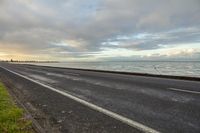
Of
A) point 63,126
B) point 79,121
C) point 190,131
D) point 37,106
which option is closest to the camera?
point 190,131

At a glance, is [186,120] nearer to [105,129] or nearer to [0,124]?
Result: [105,129]

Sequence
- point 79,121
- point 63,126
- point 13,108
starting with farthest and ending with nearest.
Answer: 1. point 13,108
2. point 79,121
3. point 63,126

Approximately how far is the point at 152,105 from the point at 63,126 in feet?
9.59

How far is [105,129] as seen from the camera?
4.54 m

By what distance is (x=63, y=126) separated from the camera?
4.88m

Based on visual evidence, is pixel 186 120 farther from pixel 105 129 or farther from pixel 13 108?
pixel 13 108

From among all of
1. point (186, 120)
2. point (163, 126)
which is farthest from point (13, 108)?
point (186, 120)

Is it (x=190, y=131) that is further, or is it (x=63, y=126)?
(x=63, y=126)

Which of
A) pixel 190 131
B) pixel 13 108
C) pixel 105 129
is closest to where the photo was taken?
pixel 190 131

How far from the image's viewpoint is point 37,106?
7102 mm

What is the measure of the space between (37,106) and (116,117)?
9.74ft

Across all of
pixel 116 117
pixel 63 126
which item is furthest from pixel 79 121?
pixel 116 117

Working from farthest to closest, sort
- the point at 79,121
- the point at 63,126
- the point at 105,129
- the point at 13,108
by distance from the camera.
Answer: the point at 13,108
the point at 79,121
the point at 63,126
the point at 105,129

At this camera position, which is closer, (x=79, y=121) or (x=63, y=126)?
(x=63, y=126)
